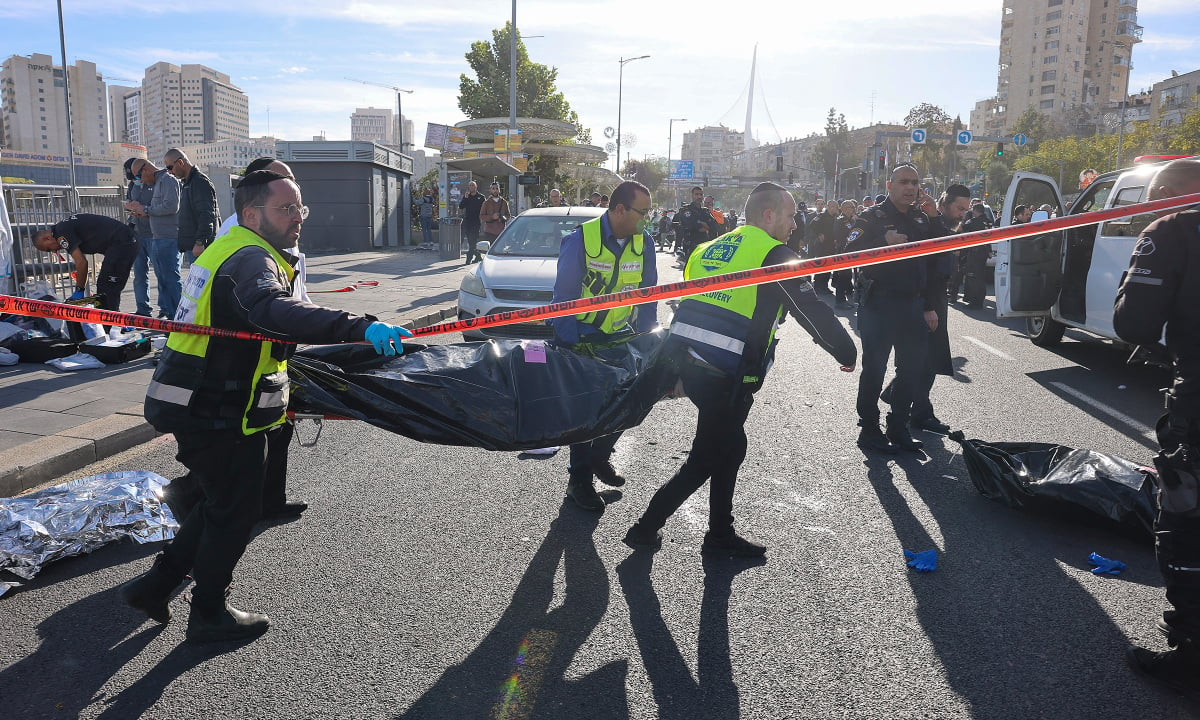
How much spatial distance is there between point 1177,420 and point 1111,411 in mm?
4898

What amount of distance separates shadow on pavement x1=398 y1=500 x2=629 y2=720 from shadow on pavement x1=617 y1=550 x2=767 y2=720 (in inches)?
5.1

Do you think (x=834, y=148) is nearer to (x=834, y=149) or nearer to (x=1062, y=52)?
(x=834, y=149)

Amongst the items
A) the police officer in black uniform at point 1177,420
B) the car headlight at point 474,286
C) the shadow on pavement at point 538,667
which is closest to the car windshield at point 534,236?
the car headlight at point 474,286

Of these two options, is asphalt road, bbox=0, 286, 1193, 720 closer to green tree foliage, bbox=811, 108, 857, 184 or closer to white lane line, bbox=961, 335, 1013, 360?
white lane line, bbox=961, 335, 1013, 360

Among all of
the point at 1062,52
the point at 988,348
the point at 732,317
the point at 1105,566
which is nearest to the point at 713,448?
the point at 732,317

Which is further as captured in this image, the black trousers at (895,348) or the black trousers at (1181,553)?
the black trousers at (895,348)

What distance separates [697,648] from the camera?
10.6 ft

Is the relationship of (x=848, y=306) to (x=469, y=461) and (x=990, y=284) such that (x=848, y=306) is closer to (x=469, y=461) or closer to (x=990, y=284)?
(x=990, y=284)

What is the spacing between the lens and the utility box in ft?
79.0

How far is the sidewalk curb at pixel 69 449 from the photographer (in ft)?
15.7

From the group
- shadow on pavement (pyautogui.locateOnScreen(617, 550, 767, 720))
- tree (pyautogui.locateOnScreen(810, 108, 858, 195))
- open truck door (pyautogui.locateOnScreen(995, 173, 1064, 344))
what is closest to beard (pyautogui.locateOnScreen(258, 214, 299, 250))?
shadow on pavement (pyautogui.locateOnScreen(617, 550, 767, 720))

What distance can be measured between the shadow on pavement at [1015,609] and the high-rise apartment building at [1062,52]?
12651cm

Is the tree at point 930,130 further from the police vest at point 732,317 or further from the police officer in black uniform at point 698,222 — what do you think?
the police vest at point 732,317

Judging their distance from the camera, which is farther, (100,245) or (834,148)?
(834,148)
